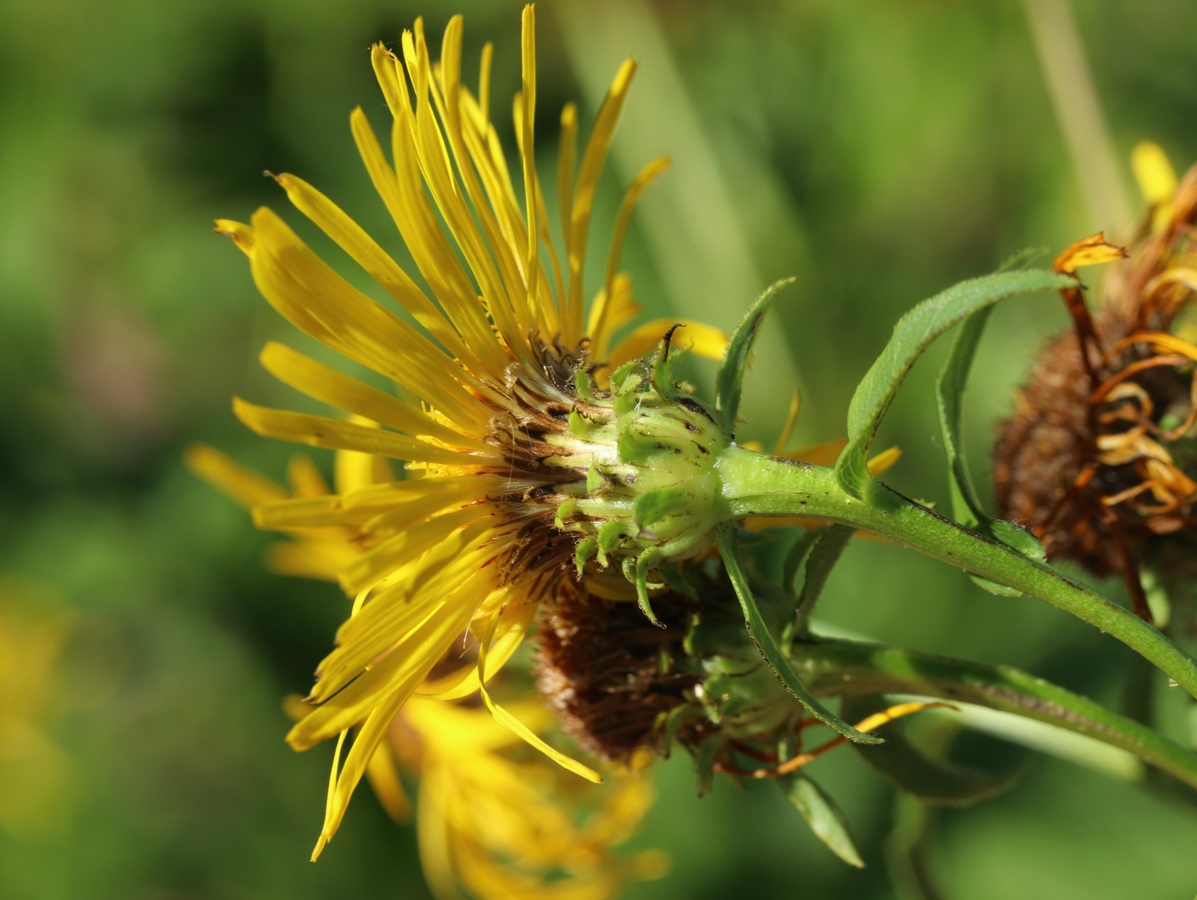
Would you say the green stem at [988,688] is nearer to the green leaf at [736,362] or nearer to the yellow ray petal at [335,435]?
the green leaf at [736,362]

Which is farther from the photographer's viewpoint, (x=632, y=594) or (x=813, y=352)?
(x=813, y=352)

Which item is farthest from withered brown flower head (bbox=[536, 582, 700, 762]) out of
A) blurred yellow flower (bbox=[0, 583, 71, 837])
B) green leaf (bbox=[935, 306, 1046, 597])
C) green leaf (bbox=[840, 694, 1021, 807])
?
blurred yellow flower (bbox=[0, 583, 71, 837])

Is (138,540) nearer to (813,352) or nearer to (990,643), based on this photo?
(813,352)

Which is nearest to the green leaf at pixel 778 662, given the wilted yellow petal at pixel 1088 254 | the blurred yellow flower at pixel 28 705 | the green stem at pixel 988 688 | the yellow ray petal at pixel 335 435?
Result: the green stem at pixel 988 688

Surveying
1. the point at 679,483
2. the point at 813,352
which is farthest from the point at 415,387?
the point at 813,352

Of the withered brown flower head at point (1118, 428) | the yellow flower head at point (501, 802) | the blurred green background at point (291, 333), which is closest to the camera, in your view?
the withered brown flower head at point (1118, 428)

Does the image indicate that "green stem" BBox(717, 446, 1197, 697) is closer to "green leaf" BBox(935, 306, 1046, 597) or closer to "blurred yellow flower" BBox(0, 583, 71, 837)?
"green leaf" BBox(935, 306, 1046, 597)
